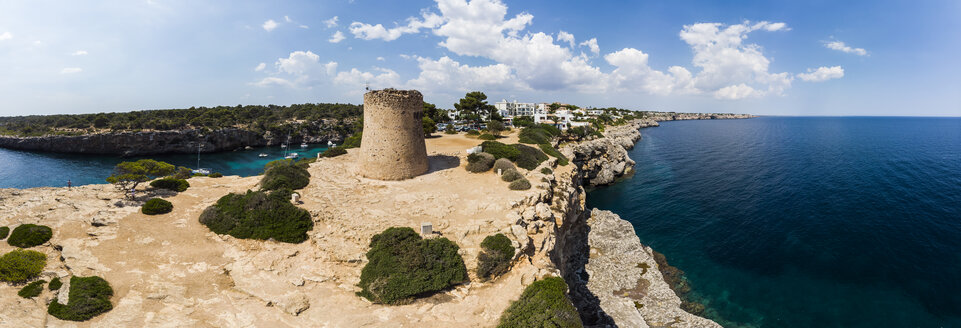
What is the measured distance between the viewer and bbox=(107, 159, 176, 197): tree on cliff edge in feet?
61.1

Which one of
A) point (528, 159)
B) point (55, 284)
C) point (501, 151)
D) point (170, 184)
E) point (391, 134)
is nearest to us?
point (55, 284)

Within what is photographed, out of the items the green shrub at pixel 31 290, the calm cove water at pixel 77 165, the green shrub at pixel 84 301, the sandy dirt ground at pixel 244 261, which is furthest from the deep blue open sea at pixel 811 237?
the calm cove water at pixel 77 165

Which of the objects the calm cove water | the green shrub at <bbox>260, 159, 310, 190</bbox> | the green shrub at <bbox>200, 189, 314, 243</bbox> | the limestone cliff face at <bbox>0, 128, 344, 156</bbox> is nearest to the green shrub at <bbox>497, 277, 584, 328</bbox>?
the green shrub at <bbox>200, 189, 314, 243</bbox>

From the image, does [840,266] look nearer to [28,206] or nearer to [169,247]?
[169,247]

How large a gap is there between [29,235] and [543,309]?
19799mm

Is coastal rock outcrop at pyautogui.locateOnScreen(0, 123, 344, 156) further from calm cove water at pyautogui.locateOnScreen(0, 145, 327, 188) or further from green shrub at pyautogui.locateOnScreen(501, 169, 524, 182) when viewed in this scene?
green shrub at pyautogui.locateOnScreen(501, 169, 524, 182)

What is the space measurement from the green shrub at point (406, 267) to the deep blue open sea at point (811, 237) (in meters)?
16.5

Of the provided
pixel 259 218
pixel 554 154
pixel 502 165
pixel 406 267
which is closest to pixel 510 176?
pixel 502 165

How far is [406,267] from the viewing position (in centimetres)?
1327

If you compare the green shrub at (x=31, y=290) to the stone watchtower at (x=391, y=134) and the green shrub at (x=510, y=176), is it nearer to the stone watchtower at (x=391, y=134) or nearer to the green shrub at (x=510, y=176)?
the stone watchtower at (x=391, y=134)

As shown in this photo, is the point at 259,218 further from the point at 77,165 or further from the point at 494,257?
the point at 77,165

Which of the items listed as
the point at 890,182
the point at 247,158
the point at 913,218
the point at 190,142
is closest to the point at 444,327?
the point at 913,218

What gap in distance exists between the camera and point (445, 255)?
552 inches

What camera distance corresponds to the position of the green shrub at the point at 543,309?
A: 10.9 meters
